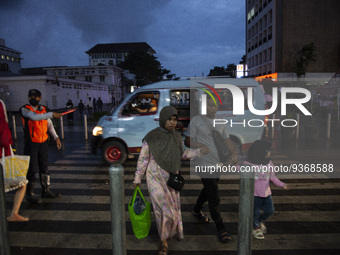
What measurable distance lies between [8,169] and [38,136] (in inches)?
37.7

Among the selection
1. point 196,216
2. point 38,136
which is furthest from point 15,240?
point 196,216

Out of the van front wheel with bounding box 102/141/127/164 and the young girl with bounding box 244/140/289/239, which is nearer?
the young girl with bounding box 244/140/289/239

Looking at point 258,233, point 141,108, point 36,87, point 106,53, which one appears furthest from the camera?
point 106,53

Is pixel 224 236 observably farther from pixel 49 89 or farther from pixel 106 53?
pixel 106 53

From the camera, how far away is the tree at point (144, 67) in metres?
56.5

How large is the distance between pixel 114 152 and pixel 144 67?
51639 mm

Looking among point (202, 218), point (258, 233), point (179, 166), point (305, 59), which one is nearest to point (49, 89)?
point (305, 59)

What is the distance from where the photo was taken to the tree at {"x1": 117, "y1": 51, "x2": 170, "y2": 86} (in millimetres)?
56469

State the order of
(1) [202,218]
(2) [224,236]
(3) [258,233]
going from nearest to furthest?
(2) [224,236], (3) [258,233], (1) [202,218]

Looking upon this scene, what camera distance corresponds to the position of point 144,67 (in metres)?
57.2

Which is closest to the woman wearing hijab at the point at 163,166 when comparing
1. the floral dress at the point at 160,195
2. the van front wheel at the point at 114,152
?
the floral dress at the point at 160,195

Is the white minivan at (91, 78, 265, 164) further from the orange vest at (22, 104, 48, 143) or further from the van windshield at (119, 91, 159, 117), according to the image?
the orange vest at (22, 104, 48, 143)

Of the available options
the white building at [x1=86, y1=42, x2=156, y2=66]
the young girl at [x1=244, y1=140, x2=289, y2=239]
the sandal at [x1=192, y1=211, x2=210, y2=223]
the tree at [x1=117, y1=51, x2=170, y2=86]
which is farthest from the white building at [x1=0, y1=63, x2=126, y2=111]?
the white building at [x1=86, y1=42, x2=156, y2=66]

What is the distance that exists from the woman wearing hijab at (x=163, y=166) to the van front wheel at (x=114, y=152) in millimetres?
4106
